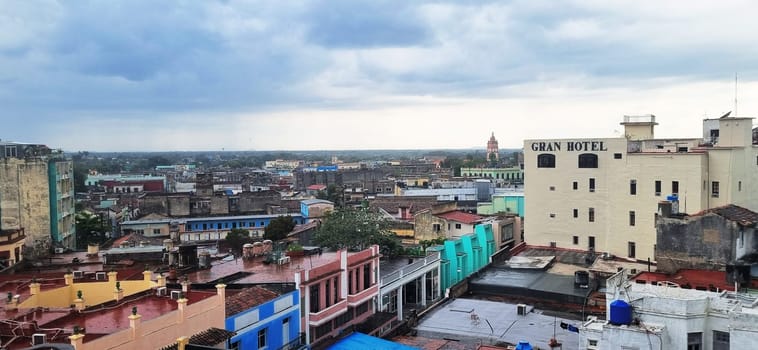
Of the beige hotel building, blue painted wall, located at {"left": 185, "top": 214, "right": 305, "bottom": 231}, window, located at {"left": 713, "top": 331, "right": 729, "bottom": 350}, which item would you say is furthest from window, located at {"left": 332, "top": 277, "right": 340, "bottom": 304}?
blue painted wall, located at {"left": 185, "top": 214, "right": 305, "bottom": 231}

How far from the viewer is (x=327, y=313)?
26.2m

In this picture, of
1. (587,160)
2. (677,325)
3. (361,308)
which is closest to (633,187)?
(587,160)

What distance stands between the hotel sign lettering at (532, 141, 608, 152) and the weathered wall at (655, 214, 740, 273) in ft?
51.1

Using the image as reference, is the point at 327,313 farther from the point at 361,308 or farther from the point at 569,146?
the point at 569,146

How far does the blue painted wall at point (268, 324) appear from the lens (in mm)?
20906

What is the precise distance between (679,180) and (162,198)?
61799 mm

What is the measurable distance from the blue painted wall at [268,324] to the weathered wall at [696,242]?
17.8 meters

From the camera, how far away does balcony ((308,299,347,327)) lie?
25297 mm

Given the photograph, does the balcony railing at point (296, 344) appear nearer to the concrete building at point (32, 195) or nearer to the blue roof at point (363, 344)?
the blue roof at point (363, 344)

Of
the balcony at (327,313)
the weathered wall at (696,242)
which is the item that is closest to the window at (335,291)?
the balcony at (327,313)

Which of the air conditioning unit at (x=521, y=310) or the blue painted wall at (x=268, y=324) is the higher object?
the blue painted wall at (x=268, y=324)

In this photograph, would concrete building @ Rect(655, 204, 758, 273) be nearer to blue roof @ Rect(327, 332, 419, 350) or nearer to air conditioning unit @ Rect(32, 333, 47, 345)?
blue roof @ Rect(327, 332, 419, 350)

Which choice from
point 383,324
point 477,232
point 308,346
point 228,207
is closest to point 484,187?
point 228,207

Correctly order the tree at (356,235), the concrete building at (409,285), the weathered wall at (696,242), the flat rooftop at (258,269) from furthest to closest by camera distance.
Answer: the tree at (356,235), the concrete building at (409,285), the weathered wall at (696,242), the flat rooftop at (258,269)
